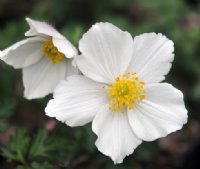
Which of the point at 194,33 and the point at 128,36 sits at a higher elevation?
the point at 128,36

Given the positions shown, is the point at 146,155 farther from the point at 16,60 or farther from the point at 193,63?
the point at 16,60

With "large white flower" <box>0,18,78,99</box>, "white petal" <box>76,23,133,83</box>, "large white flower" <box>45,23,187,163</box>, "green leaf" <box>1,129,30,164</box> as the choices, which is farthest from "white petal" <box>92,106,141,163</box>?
"green leaf" <box>1,129,30,164</box>

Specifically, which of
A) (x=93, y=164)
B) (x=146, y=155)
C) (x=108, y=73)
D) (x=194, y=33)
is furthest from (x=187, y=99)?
(x=108, y=73)

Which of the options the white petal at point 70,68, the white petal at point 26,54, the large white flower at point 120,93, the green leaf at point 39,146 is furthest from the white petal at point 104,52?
the green leaf at point 39,146

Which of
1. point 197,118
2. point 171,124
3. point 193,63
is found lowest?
point 197,118

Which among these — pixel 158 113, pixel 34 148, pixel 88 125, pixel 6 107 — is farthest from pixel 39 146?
pixel 158 113

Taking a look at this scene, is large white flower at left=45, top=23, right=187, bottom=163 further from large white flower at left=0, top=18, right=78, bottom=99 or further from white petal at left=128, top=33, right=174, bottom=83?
large white flower at left=0, top=18, right=78, bottom=99

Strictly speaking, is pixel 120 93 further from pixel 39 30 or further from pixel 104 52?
pixel 39 30
